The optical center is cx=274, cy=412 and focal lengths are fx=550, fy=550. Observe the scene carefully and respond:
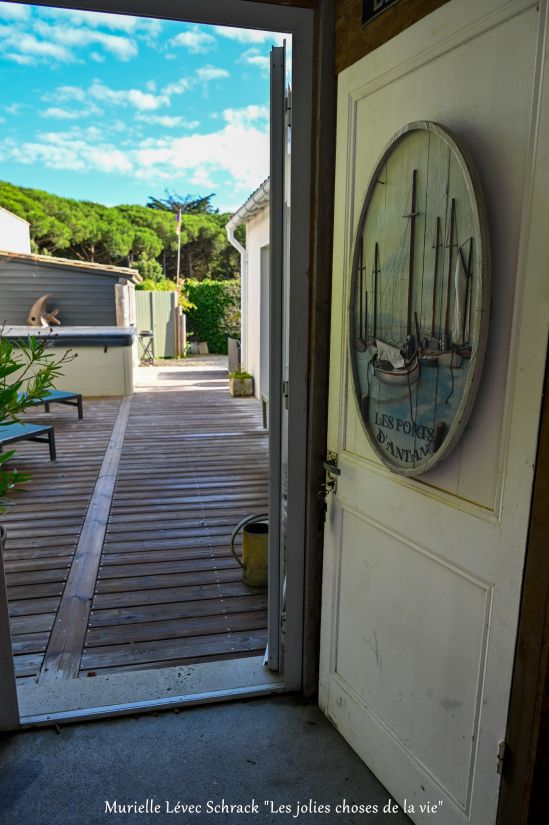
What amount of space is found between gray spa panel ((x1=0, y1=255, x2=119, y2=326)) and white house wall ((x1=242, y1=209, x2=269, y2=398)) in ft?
12.9

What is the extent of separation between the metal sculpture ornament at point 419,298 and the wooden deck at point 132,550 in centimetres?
147

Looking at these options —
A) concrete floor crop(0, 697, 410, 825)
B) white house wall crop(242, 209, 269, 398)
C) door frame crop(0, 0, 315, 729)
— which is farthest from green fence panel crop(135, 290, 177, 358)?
concrete floor crop(0, 697, 410, 825)

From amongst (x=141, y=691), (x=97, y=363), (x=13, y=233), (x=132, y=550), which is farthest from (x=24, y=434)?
(x=13, y=233)

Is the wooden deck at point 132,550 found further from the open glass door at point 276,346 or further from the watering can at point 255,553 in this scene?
the open glass door at point 276,346

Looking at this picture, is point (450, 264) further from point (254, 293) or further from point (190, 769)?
point (254, 293)

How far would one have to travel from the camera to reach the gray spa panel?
11.2 meters

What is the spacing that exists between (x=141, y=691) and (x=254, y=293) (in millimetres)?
6960

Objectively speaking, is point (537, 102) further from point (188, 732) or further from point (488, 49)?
point (188, 732)

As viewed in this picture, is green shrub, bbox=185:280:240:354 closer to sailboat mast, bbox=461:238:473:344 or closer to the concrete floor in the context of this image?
the concrete floor

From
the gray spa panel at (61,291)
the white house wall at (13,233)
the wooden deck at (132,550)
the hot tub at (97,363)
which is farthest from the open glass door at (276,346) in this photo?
the white house wall at (13,233)

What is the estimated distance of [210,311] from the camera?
16.3 metres

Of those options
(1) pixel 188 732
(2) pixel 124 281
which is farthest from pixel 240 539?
(2) pixel 124 281

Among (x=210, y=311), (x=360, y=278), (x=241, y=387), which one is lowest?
(x=241, y=387)

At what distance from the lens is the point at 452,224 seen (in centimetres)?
124
